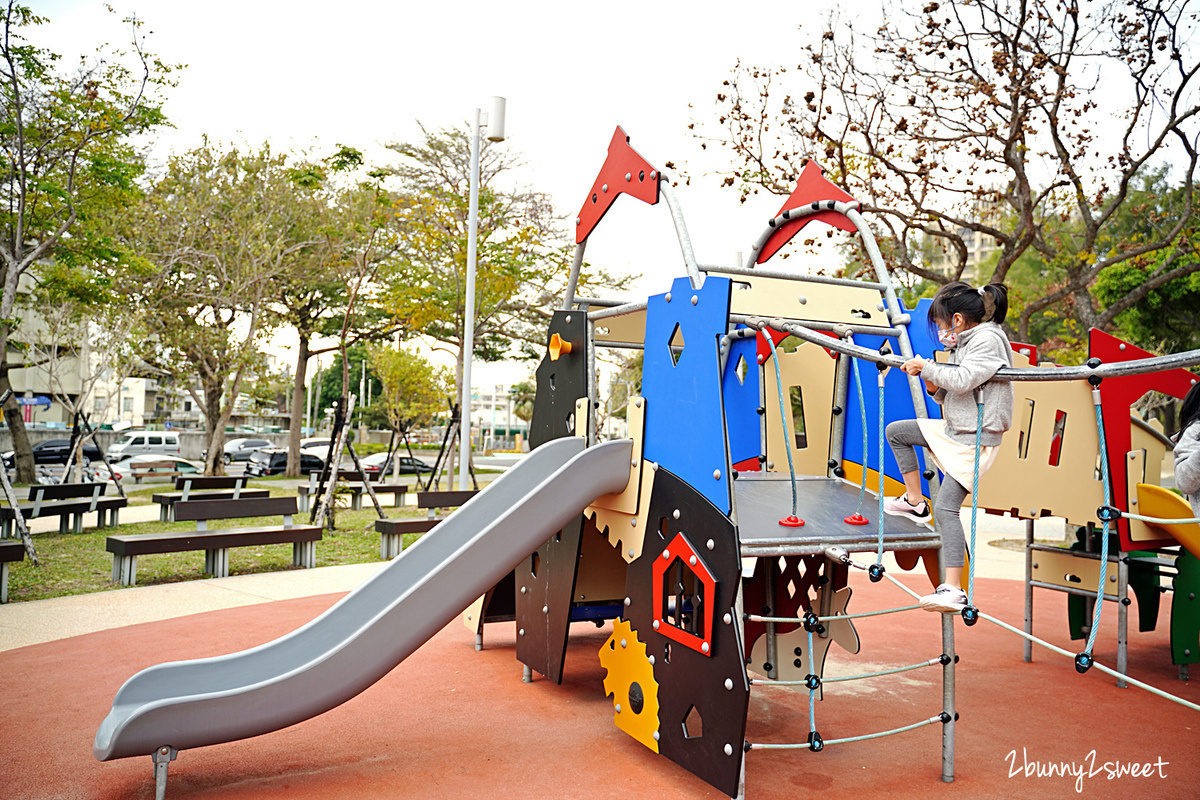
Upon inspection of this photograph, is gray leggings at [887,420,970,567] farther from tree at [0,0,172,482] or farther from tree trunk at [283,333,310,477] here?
tree trunk at [283,333,310,477]

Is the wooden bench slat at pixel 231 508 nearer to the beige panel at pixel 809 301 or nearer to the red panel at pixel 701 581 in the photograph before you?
the red panel at pixel 701 581

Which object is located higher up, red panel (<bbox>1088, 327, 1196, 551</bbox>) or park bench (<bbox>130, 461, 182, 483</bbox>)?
red panel (<bbox>1088, 327, 1196, 551</bbox>)

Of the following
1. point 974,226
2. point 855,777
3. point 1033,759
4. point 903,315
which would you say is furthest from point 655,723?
point 974,226

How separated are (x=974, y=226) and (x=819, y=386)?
648 cm

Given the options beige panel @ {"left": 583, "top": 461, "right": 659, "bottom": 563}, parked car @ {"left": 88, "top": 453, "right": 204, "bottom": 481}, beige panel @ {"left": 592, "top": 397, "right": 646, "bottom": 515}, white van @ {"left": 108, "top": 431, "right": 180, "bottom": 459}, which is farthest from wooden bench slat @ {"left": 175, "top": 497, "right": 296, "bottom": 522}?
white van @ {"left": 108, "top": 431, "right": 180, "bottom": 459}

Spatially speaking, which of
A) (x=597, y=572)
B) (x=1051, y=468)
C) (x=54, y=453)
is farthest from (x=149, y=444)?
(x=1051, y=468)

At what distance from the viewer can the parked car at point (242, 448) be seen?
3136cm

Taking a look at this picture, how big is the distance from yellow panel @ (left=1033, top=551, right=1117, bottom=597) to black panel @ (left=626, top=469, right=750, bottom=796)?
365 centimetres

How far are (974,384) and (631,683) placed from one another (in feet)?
6.87

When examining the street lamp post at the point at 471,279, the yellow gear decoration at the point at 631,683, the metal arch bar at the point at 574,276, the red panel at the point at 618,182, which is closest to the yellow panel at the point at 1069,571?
the yellow gear decoration at the point at 631,683

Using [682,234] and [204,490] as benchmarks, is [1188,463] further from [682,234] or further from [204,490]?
[204,490]

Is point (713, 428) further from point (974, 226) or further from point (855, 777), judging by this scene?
point (974, 226)

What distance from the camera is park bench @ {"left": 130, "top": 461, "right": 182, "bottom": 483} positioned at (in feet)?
74.8

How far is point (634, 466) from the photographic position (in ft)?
13.7
